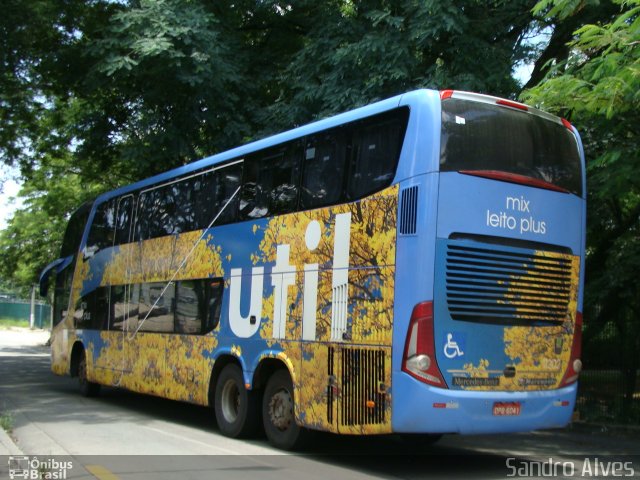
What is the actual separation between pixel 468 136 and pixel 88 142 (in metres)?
13.3

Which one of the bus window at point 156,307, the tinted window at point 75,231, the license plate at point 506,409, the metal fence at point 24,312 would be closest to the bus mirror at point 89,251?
the tinted window at point 75,231

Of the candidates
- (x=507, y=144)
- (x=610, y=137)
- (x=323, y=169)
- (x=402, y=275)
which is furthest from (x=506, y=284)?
(x=610, y=137)

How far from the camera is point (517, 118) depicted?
860 centimetres

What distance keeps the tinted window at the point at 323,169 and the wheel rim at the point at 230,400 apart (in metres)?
Result: 3.03

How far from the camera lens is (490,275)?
8.09m

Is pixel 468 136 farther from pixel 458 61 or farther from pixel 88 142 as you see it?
pixel 88 142

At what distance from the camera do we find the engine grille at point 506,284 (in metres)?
7.89

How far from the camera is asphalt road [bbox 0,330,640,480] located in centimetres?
830

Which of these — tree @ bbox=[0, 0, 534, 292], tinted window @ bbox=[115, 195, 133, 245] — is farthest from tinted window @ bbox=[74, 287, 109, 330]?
tree @ bbox=[0, 0, 534, 292]

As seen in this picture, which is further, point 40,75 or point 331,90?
point 40,75

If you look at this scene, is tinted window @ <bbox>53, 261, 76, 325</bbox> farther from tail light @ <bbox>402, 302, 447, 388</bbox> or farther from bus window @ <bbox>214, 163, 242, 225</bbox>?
tail light @ <bbox>402, 302, 447, 388</bbox>

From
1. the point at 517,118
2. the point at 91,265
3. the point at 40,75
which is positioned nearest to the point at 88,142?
the point at 40,75

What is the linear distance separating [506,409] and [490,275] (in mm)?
1441

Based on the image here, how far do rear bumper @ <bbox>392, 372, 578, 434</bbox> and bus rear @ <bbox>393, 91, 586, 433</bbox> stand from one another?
0.01m
